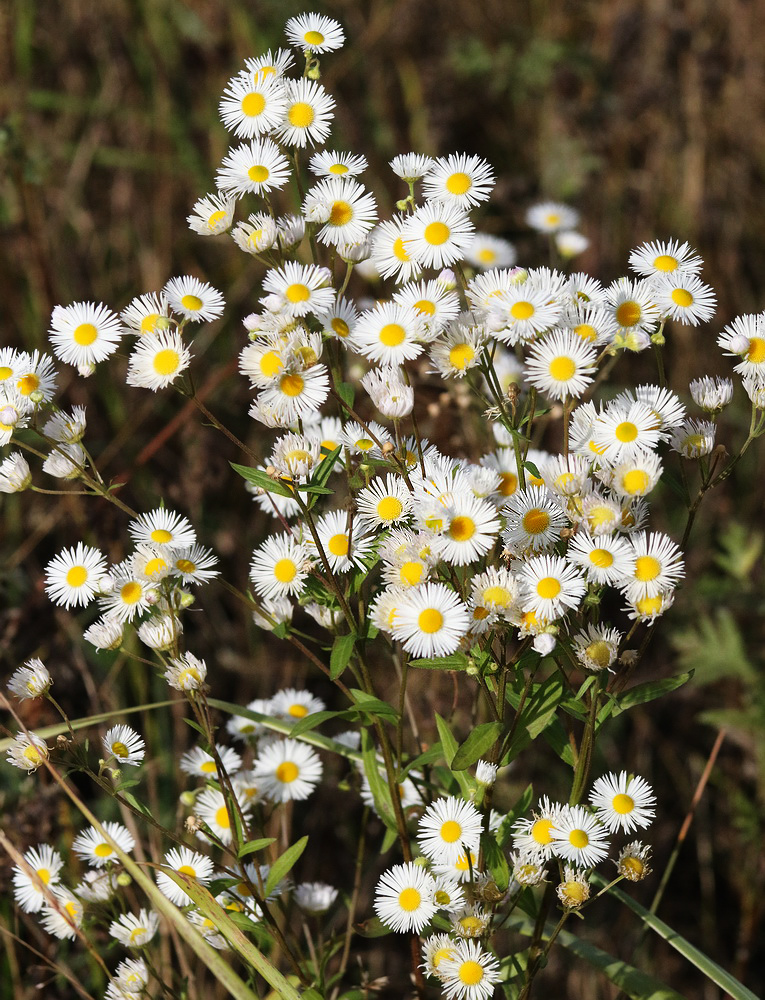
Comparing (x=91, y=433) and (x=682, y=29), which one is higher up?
(x=682, y=29)

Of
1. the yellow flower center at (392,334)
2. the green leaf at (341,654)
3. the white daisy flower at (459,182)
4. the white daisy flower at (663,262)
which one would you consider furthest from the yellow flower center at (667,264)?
the green leaf at (341,654)

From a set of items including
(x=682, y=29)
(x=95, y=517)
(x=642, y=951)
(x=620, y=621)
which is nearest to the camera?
(x=642, y=951)

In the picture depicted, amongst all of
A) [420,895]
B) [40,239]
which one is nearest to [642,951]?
[420,895]

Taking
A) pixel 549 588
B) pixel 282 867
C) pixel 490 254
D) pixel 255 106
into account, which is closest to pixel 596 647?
pixel 549 588

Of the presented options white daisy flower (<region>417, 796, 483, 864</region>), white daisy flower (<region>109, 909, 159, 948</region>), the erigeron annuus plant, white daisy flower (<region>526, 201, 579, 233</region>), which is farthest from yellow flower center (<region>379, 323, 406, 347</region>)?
white daisy flower (<region>526, 201, 579, 233</region>)

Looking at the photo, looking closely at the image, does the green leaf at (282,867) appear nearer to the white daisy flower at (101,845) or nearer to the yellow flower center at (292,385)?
the white daisy flower at (101,845)

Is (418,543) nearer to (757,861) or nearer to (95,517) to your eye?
(95,517)

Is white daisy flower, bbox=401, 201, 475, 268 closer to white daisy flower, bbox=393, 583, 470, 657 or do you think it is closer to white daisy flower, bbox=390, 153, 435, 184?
white daisy flower, bbox=390, 153, 435, 184
